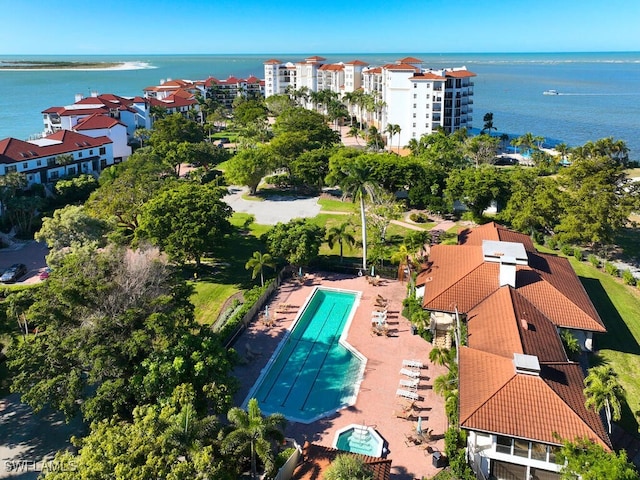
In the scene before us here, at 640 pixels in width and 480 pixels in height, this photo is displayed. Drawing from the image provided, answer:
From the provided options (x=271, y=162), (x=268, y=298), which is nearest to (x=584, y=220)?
(x=268, y=298)

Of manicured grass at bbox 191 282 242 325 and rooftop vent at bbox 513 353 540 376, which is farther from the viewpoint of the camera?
manicured grass at bbox 191 282 242 325

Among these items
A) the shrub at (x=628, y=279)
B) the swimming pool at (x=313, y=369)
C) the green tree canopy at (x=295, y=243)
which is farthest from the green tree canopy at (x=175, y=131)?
the shrub at (x=628, y=279)

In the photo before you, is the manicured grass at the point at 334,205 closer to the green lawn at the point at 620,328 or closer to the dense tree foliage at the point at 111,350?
the green lawn at the point at 620,328

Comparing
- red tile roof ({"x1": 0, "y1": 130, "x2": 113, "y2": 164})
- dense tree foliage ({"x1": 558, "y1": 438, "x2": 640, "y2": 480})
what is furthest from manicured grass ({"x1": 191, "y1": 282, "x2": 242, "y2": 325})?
red tile roof ({"x1": 0, "y1": 130, "x2": 113, "y2": 164})

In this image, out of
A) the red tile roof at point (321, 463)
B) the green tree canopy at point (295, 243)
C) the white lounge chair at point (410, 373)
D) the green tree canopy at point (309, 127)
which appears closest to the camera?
the red tile roof at point (321, 463)

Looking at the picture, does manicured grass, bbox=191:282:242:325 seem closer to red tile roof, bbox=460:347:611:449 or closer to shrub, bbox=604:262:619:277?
red tile roof, bbox=460:347:611:449

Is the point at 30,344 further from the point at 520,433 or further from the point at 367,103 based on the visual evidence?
the point at 367,103
